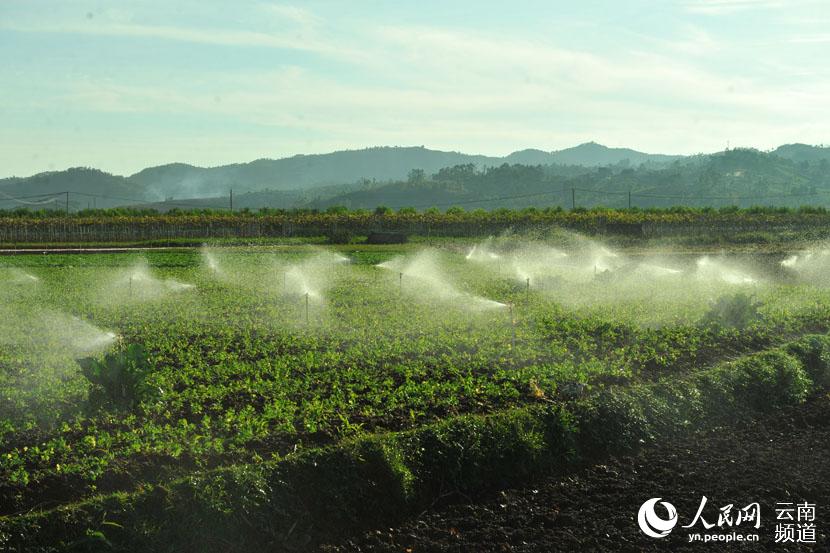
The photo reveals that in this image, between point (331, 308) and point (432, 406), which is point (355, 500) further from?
point (331, 308)

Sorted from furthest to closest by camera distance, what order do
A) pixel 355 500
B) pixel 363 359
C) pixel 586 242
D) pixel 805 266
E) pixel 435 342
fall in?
pixel 586 242 → pixel 805 266 → pixel 435 342 → pixel 363 359 → pixel 355 500

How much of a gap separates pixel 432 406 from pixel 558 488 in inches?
116

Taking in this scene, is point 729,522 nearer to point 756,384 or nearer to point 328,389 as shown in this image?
point 756,384

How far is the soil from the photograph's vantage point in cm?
1022

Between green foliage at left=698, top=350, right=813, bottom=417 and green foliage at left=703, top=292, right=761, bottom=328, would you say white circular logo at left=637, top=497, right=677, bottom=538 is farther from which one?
green foliage at left=703, top=292, right=761, bottom=328

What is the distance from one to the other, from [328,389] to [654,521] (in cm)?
668

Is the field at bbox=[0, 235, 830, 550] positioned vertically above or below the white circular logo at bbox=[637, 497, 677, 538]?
above

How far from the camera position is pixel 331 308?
26188 millimetres

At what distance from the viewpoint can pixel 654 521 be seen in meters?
10.9

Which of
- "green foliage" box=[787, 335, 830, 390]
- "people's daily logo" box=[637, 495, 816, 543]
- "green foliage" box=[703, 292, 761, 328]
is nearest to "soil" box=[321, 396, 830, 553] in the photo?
"people's daily logo" box=[637, 495, 816, 543]

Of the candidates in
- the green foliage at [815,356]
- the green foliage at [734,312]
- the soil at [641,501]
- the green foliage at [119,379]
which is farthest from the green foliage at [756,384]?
the green foliage at [119,379]

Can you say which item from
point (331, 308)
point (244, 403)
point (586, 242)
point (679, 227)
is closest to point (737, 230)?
point (679, 227)

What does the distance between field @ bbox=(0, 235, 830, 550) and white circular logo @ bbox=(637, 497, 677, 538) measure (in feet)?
6.95

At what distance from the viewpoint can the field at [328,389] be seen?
10.5 metres
